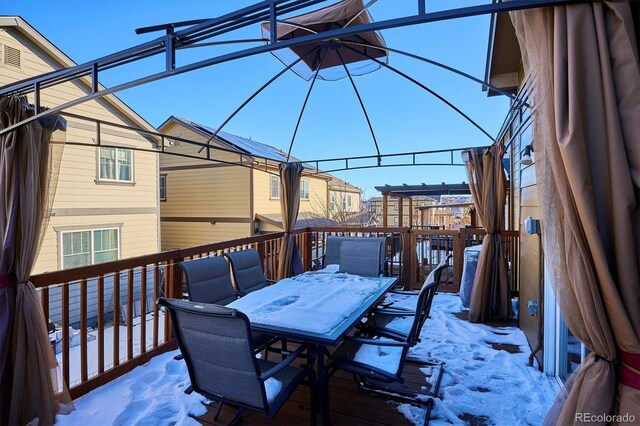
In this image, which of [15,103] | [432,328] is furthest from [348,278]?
[15,103]

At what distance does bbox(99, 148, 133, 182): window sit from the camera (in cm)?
764

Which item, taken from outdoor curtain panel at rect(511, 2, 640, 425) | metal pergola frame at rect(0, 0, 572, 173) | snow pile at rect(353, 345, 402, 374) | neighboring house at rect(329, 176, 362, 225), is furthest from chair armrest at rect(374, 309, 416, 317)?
neighboring house at rect(329, 176, 362, 225)

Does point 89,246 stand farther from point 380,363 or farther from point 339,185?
point 339,185

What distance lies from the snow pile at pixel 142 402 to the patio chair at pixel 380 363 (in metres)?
1.08

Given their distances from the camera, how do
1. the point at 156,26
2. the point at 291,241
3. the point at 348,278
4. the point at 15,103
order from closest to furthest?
the point at 156,26 → the point at 15,103 → the point at 348,278 → the point at 291,241

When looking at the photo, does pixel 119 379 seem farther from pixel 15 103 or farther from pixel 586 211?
pixel 586 211

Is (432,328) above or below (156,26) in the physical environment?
below

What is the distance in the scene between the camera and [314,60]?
381 cm

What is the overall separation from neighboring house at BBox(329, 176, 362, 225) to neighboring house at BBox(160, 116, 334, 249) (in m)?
5.07

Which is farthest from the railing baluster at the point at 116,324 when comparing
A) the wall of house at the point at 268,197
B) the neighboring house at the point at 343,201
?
the neighboring house at the point at 343,201

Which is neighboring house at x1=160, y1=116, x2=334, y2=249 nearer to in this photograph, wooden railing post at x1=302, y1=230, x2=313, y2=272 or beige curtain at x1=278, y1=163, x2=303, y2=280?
wooden railing post at x1=302, y1=230, x2=313, y2=272

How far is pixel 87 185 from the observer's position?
728 cm

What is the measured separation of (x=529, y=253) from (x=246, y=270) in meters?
3.02

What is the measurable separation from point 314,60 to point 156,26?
2236mm
